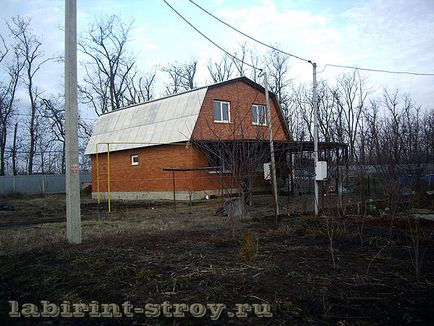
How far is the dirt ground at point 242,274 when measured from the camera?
3.63 metres

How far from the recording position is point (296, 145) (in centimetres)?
1522

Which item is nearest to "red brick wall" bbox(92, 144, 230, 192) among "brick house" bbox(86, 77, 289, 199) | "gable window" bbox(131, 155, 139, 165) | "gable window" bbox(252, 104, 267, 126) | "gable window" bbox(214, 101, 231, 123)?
"brick house" bbox(86, 77, 289, 199)

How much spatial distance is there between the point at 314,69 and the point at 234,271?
28.8 ft

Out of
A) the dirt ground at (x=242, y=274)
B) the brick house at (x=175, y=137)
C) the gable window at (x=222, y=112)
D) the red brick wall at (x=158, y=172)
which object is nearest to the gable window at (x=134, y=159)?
the brick house at (x=175, y=137)

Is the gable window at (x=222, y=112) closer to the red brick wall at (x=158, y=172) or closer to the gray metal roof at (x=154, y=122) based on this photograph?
the gray metal roof at (x=154, y=122)

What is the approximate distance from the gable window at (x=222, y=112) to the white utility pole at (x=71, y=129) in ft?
46.8

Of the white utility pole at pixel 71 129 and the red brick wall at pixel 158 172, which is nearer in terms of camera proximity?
the white utility pole at pixel 71 129

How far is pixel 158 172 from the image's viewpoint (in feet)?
72.2

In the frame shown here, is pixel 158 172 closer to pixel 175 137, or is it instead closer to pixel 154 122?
pixel 175 137

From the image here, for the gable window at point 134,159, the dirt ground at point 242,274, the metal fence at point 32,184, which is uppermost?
the gable window at point 134,159

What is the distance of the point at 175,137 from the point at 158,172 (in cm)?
265

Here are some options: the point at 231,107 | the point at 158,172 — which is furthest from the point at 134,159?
the point at 231,107

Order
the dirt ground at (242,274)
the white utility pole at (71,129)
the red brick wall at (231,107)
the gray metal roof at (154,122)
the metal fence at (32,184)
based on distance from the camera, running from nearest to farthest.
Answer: the dirt ground at (242,274) < the white utility pole at (71,129) < the red brick wall at (231,107) < the gray metal roof at (154,122) < the metal fence at (32,184)

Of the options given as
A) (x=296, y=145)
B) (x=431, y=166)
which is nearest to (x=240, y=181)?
A: (x=296, y=145)
